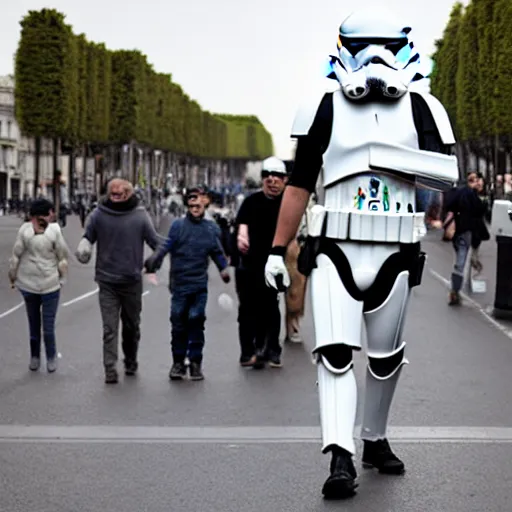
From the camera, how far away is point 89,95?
6788cm

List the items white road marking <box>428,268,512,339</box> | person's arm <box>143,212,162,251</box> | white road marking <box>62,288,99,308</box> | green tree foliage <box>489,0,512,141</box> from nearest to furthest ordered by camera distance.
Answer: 1. person's arm <box>143,212,162,251</box>
2. white road marking <box>428,268,512,339</box>
3. white road marking <box>62,288,99,308</box>
4. green tree foliage <box>489,0,512,141</box>

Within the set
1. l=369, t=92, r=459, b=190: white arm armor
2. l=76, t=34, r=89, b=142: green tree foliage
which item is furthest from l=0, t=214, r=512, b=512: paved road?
l=76, t=34, r=89, b=142: green tree foliage

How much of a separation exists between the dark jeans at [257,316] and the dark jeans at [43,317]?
1.63 m

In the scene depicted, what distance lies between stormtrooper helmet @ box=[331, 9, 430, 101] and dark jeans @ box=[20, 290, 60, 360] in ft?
19.4

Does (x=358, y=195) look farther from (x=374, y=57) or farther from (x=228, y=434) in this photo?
(x=228, y=434)

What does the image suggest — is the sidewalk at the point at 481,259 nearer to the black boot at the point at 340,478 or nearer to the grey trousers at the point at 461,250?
the grey trousers at the point at 461,250

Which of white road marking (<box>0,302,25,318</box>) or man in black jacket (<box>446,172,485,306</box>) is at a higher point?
man in black jacket (<box>446,172,485,306</box>)

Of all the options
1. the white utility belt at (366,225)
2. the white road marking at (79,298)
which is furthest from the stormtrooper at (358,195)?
the white road marking at (79,298)

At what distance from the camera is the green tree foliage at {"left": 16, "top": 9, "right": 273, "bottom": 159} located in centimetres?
5575

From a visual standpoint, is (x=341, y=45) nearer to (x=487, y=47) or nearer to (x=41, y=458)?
(x=41, y=458)

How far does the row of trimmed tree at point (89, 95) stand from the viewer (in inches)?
2195

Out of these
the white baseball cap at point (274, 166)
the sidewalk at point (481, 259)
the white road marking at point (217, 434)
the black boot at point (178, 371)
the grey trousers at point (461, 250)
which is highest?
the white baseball cap at point (274, 166)

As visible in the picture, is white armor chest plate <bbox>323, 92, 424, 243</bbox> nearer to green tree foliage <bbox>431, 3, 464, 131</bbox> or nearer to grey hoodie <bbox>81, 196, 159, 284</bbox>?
grey hoodie <bbox>81, 196, 159, 284</bbox>

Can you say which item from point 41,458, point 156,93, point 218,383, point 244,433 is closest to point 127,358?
point 218,383
